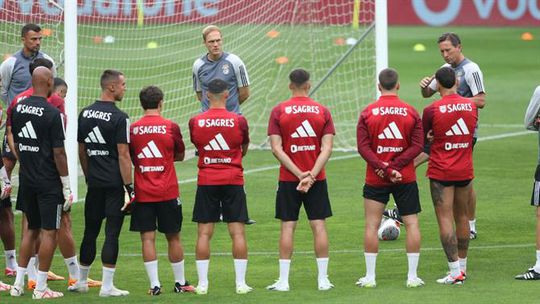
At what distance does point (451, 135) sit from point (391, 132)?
2.34 ft

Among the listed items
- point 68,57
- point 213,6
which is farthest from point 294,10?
point 68,57

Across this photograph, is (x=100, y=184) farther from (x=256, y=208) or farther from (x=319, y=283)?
(x=256, y=208)

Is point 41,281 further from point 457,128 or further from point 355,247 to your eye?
point 457,128

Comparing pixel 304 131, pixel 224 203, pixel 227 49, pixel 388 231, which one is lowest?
pixel 388 231

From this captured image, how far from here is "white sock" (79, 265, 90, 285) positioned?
475 inches

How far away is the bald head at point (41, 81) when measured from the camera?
38.6 ft

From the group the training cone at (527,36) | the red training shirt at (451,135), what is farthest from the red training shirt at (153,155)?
the training cone at (527,36)

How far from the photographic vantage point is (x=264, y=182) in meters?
19.1

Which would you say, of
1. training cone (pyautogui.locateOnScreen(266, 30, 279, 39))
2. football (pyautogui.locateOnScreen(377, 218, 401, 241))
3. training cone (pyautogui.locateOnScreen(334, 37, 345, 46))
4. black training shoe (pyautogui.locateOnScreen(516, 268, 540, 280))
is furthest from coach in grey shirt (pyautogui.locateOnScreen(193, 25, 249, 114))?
training cone (pyautogui.locateOnScreen(334, 37, 345, 46))

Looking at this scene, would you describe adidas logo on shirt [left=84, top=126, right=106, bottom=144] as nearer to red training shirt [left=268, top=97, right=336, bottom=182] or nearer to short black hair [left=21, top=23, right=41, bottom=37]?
red training shirt [left=268, top=97, right=336, bottom=182]

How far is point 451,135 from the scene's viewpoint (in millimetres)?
12367

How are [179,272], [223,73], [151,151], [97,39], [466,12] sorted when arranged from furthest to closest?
[466,12] < [97,39] < [223,73] < [179,272] < [151,151]

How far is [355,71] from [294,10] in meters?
3.37

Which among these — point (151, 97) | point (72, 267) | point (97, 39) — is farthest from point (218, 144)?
point (97, 39)
